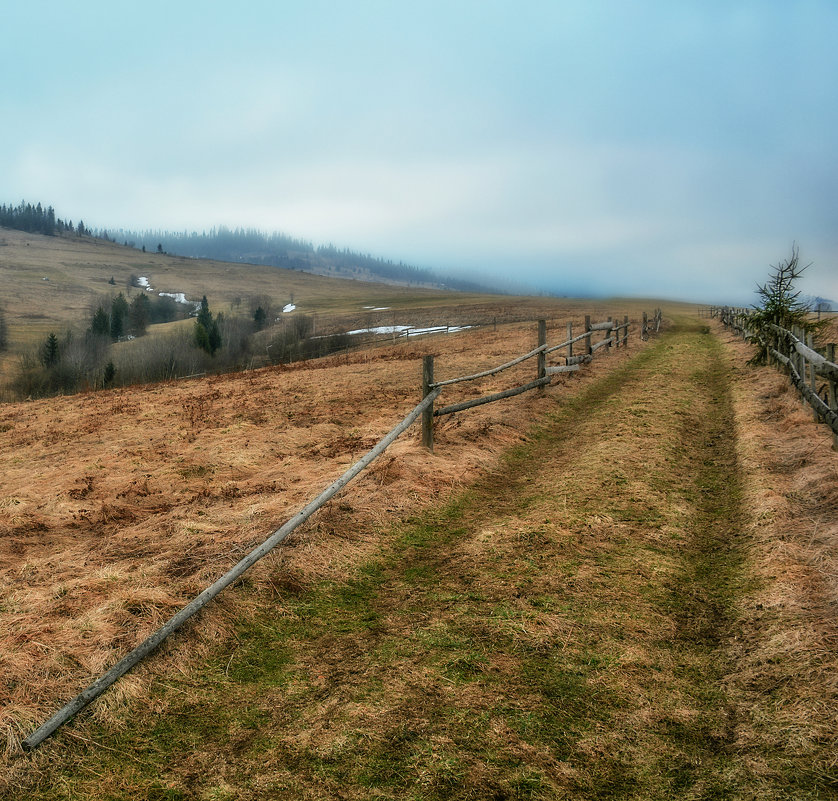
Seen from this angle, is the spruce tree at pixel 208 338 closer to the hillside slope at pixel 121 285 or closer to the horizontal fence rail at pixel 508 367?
the hillside slope at pixel 121 285

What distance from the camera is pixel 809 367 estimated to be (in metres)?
11.4

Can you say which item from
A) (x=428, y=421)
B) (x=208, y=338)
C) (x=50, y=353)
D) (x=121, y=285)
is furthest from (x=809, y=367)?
(x=121, y=285)

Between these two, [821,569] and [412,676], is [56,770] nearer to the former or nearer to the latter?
[412,676]

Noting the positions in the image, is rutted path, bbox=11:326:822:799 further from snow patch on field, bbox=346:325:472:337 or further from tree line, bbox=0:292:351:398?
snow patch on field, bbox=346:325:472:337

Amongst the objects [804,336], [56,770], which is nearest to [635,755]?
[56,770]

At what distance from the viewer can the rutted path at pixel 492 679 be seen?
3.31 m

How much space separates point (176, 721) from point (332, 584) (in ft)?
6.41

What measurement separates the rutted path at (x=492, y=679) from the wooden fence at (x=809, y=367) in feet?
7.45

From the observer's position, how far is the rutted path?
331 cm

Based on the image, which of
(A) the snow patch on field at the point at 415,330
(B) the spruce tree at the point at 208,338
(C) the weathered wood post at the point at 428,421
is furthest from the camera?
(B) the spruce tree at the point at 208,338

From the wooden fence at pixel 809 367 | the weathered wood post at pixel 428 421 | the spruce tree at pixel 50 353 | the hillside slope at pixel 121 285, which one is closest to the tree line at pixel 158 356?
the spruce tree at pixel 50 353

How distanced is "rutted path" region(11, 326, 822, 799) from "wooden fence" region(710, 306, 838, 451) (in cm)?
227

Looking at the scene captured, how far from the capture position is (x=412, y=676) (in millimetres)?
4168

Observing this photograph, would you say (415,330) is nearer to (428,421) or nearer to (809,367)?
(809,367)
